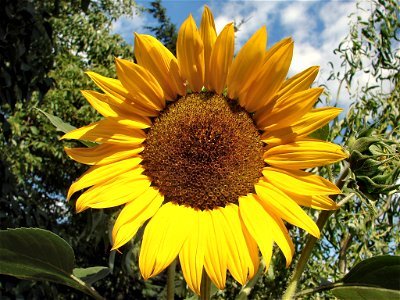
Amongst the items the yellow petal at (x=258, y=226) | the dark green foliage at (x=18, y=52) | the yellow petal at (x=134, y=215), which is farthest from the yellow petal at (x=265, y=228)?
the dark green foliage at (x=18, y=52)

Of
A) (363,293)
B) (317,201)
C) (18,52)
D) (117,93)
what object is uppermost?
(18,52)

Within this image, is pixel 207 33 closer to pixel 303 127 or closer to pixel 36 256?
pixel 303 127

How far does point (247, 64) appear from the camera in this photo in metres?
0.58

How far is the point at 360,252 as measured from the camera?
1445mm

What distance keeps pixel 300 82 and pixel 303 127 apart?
49mm

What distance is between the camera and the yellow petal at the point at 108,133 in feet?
1.94

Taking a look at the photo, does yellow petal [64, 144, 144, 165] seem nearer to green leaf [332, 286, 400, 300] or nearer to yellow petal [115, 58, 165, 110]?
yellow petal [115, 58, 165, 110]

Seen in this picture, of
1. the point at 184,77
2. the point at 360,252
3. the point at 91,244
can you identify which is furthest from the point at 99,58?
the point at 184,77

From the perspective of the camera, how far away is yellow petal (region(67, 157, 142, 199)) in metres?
0.58

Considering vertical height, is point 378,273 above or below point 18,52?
below

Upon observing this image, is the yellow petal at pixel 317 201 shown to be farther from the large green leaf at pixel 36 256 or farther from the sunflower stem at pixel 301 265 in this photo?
the large green leaf at pixel 36 256

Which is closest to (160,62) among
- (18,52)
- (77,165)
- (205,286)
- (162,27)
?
(205,286)

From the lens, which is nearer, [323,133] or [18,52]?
[323,133]

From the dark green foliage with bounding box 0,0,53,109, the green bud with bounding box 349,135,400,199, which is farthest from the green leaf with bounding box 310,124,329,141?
the dark green foliage with bounding box 0,0,53,109
